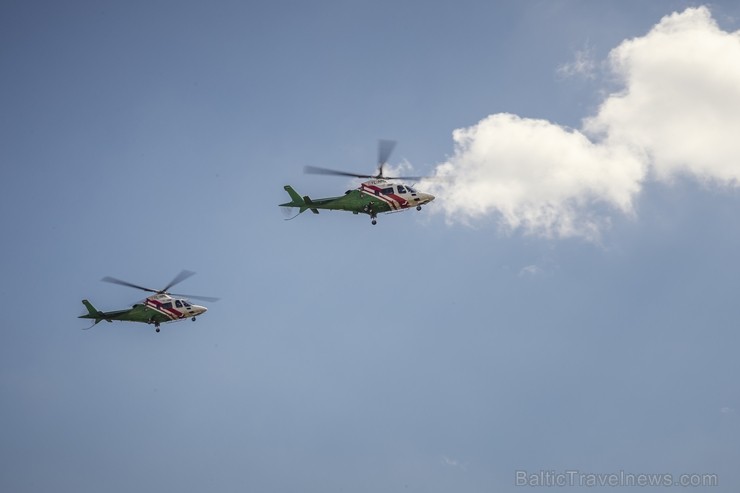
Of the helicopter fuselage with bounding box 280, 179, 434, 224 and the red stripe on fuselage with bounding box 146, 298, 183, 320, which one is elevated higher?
the helicopter fuselage with bounding box 280, 179, 434, 224

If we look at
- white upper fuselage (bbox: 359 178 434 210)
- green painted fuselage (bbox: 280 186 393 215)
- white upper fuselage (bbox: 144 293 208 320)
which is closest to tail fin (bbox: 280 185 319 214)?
green painted fuselage (bbox: 280 186 393 215)

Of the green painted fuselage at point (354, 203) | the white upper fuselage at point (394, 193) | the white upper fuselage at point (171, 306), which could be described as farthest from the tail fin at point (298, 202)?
the white upper fuselage at point (171, 306)

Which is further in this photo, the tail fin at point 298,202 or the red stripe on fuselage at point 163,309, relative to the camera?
the red stripe on fuselage at point 163,309

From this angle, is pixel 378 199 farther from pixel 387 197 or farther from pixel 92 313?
pixel 92 313

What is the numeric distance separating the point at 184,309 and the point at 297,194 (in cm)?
2471

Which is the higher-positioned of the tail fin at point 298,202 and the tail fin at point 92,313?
the tail fin at point 298,202

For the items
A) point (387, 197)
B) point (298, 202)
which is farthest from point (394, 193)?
point (298, 202)

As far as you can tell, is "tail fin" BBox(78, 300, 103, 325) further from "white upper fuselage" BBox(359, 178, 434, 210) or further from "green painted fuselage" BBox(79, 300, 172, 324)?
"white upper fuselage" BBox(359, 178, 434, 210)

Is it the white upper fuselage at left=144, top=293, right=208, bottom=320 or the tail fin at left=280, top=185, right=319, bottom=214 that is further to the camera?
the white upper fuselage at left=144, top=293, right=208, bottom=320

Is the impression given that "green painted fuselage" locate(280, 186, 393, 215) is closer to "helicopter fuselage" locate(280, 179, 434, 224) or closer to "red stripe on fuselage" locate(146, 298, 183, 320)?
"helicopter fuselage" locate(280, 179, 434, 224)

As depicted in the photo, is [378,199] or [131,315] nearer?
[378,199]

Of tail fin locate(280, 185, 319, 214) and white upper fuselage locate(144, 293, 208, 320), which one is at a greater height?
tail fin locate(280, 185, 319, 214)

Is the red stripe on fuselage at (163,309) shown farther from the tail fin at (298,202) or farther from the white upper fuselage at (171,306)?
the tail fin at (298,202)

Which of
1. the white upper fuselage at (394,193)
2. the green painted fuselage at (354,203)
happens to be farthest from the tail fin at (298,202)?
the white upper fuselage at (394,193)
